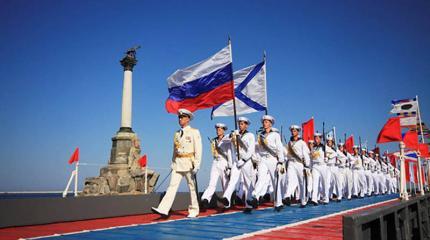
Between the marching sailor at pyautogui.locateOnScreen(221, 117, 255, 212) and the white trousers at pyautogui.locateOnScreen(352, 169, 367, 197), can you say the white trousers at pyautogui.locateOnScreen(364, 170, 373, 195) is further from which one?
the marching sailor at pyautogui.locateOnScreen(221, 117, 255, 212)

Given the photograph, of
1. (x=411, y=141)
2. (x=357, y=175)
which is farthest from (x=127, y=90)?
(x=411, y=141)

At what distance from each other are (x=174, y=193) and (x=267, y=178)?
265 centimetres

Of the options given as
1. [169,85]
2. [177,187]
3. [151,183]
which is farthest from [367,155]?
[151,183]

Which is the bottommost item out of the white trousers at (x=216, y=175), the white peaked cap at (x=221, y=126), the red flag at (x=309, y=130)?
the white trousers at (x=216, y=175)

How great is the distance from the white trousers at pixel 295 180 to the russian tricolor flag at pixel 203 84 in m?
2.87

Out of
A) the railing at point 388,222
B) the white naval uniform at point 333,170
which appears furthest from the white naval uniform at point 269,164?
the white naval uniform at point 333,170

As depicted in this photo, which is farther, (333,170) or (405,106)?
(405,106)

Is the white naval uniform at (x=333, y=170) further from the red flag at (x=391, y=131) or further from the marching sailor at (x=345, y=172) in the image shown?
the red flag at (x=391, y=131)

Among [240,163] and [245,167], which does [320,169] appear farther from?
[240,163]

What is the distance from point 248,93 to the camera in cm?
1133

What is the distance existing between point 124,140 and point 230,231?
3009cm

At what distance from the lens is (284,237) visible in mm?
4559

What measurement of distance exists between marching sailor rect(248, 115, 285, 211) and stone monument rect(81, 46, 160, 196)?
23.5 m

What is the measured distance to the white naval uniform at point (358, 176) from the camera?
16.2 metres
